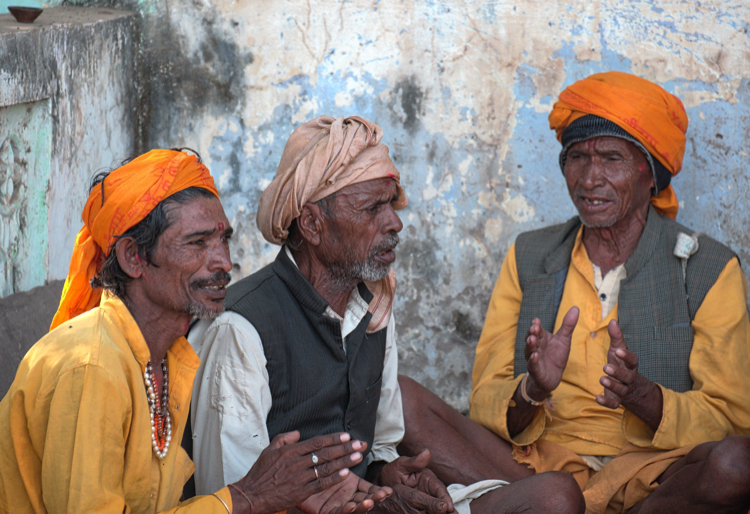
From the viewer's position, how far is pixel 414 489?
2.62m

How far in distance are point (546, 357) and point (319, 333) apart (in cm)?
90

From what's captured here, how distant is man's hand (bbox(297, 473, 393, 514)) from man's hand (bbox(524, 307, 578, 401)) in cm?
91

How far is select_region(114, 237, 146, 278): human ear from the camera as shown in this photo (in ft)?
7.35

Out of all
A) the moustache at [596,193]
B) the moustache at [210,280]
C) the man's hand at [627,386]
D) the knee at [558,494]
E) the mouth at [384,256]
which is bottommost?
the knee at [558,494]

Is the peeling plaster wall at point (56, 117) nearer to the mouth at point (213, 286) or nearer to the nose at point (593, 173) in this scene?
the mouth at point (213, 286)

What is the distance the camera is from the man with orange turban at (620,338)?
9.57 feet

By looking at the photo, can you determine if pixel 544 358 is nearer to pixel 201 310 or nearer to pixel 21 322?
pixel 201 310

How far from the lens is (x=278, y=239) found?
2848 millimetres

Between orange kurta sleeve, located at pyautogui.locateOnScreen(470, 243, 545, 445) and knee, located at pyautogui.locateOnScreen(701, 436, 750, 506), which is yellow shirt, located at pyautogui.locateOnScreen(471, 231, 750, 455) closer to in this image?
orange kurta sleeve, located at pyautogui.locateOnScreen(470, 243, 545, 445)

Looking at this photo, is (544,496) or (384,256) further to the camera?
(384,256)

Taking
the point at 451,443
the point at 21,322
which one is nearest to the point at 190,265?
the point at 21,322

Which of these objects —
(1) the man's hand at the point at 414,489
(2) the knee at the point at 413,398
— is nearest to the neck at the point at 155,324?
(1) the man's hand at the point at 414,489

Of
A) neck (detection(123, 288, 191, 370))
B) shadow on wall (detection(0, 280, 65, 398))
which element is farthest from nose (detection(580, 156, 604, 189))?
shadow on wall (detection(0, 280, 65, 398))

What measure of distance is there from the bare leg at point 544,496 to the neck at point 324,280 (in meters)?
0.87
